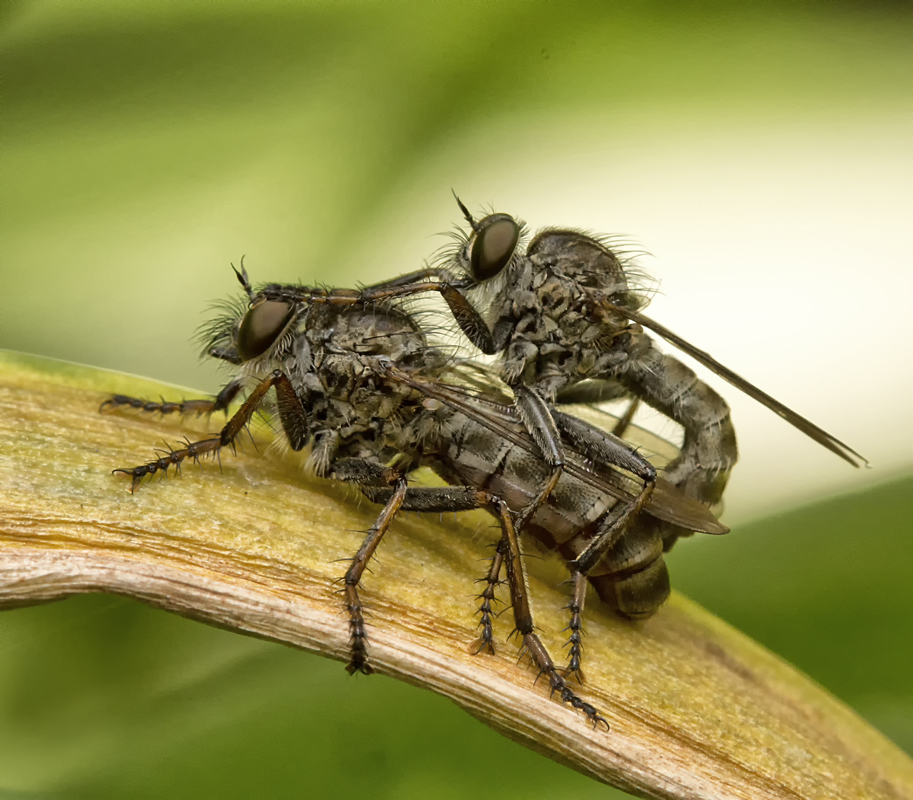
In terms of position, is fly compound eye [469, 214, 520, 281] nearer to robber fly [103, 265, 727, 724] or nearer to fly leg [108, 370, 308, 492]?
robber fly [103, 265, 727, 724]

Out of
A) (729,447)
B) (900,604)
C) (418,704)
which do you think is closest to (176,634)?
(418,704)

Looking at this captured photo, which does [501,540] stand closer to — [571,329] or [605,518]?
[605,518]

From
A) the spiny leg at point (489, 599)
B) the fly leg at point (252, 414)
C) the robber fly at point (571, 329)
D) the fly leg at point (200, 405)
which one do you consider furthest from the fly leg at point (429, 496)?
the robber fly at point (571, 329)

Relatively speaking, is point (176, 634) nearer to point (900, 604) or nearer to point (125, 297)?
point (125, 297)

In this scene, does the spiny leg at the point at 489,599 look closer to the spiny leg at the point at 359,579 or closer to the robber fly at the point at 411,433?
the robber fly at the point at 411,433

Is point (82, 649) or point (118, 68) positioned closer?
point (82, 649)

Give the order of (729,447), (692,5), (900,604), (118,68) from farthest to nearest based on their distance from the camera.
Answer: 1. (692,5)
2. (118,68)
3. (729,447)
4. (900,604)

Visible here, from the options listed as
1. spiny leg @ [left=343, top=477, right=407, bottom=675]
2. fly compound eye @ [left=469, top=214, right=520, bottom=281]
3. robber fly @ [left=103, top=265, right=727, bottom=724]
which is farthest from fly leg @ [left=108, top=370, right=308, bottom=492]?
fly compound eye @ [left=469, top=214, right=520, bottom=281]
